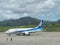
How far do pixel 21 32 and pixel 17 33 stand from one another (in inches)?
64.3

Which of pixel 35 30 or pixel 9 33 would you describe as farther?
pixel 35 30

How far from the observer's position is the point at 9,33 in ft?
249

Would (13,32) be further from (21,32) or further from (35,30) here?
(35,30)

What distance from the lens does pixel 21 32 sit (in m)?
79.3

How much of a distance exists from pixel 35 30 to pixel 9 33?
36.4ft

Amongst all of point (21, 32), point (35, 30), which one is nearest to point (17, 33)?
point (21, 32)

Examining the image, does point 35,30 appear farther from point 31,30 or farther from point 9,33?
point 9,33

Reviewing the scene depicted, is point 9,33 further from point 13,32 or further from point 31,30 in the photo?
point 31,30

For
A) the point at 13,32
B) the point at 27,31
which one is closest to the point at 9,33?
the point at 13,32

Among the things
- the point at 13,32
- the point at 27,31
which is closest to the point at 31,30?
the point at 27,31

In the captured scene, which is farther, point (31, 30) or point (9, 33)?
point (31, 30)

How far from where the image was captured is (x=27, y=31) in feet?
263

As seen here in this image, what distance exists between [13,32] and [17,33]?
84.9 inches

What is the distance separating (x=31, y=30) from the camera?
265 ft
